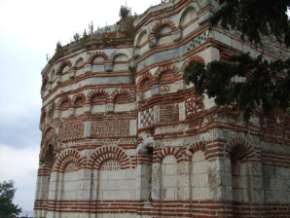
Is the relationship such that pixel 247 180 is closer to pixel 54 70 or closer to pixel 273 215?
pixel 273 215

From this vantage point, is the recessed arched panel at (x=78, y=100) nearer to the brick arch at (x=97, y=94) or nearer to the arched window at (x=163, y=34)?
the brick arch at (x=97, y=94)

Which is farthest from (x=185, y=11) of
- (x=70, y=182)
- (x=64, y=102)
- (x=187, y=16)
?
(x=70, y=182)

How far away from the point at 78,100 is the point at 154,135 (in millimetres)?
4685

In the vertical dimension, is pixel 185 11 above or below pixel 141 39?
above

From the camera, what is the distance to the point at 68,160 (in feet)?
45.5

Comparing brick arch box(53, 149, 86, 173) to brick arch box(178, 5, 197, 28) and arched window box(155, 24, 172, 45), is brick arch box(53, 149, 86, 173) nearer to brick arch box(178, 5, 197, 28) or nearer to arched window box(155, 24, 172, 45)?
arched window box(155, 24, 172, 45)

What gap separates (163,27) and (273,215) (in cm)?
741

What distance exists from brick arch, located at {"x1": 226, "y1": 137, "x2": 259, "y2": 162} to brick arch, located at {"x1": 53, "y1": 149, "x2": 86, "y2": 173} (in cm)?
593

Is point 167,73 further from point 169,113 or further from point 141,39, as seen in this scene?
point 141,39

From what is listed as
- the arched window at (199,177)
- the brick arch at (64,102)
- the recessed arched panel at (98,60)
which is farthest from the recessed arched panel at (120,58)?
the arched window at (199,177)

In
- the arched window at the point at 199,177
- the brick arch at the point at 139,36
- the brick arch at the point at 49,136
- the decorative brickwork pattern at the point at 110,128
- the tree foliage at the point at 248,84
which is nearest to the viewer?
the tree foliage at the point at 248,84

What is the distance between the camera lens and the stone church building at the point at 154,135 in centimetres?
968

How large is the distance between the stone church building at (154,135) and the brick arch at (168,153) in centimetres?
3

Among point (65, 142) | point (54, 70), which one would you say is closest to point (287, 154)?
point (65, 142)
